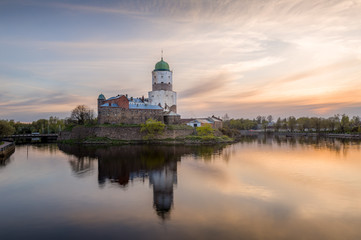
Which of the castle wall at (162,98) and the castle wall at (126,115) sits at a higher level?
the castle wall at (162,98)

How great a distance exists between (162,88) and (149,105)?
19.0 feet

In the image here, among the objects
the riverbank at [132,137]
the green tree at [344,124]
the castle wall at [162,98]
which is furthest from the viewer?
the green tree at [344,124]

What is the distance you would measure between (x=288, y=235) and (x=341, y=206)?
12.9 ft

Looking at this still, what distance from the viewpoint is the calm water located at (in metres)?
7.30

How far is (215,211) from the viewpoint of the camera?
8789 millimetres

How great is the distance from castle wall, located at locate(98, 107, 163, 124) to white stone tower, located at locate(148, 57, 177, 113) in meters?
4.75

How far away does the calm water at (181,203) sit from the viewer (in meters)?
7.30

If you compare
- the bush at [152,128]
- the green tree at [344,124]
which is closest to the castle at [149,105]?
the bush at [152,128]

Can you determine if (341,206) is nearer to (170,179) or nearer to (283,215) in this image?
(283,215)

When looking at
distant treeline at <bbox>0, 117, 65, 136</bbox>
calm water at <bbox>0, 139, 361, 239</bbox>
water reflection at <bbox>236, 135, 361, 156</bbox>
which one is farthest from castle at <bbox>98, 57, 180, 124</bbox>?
distant treeline at <bbox>0, 117, 65, 136</bbox>

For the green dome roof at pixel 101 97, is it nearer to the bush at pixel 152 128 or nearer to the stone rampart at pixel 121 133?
the stone rampart at pixel 121 133

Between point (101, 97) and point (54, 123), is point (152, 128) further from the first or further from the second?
point (54, 123)

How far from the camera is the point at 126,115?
37.4m

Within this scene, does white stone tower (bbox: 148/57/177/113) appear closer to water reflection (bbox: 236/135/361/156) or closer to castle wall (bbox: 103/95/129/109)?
castle wall (bbox: 103/95/129/109)
